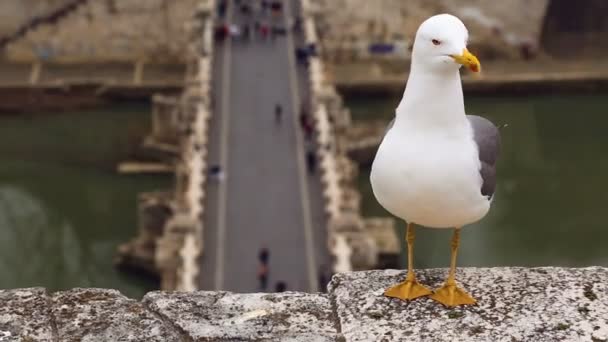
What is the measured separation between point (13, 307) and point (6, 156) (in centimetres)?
2383

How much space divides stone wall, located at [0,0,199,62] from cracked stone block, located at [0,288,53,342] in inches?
1112

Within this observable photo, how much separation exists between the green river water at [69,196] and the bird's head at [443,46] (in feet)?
52.1

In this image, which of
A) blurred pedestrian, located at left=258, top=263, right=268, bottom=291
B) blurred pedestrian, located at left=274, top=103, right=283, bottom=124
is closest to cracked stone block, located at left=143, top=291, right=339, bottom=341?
blurred pedestrian, located at left=258, top=263, right=268, bottom=291

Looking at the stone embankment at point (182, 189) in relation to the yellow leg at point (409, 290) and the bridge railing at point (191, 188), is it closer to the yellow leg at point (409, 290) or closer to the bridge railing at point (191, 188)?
the bridge railing at point (191, 188)

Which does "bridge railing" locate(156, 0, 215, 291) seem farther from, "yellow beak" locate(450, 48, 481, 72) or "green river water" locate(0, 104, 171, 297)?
"yellow beak" locate(450, 48, 481, 72)

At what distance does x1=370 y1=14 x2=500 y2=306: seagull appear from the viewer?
3.88m

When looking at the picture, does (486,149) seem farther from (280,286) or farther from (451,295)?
(280,286)

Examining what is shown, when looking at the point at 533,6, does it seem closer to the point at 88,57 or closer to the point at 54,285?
the point at 88,57

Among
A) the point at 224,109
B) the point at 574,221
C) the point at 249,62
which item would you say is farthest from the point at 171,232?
the point at 574,221

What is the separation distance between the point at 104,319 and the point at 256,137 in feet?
56.4

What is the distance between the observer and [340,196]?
1805cm

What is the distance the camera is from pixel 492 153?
4.05 metres

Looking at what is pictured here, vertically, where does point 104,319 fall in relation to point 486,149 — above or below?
below

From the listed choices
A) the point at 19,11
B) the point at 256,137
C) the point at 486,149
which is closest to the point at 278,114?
the point at 256,137
